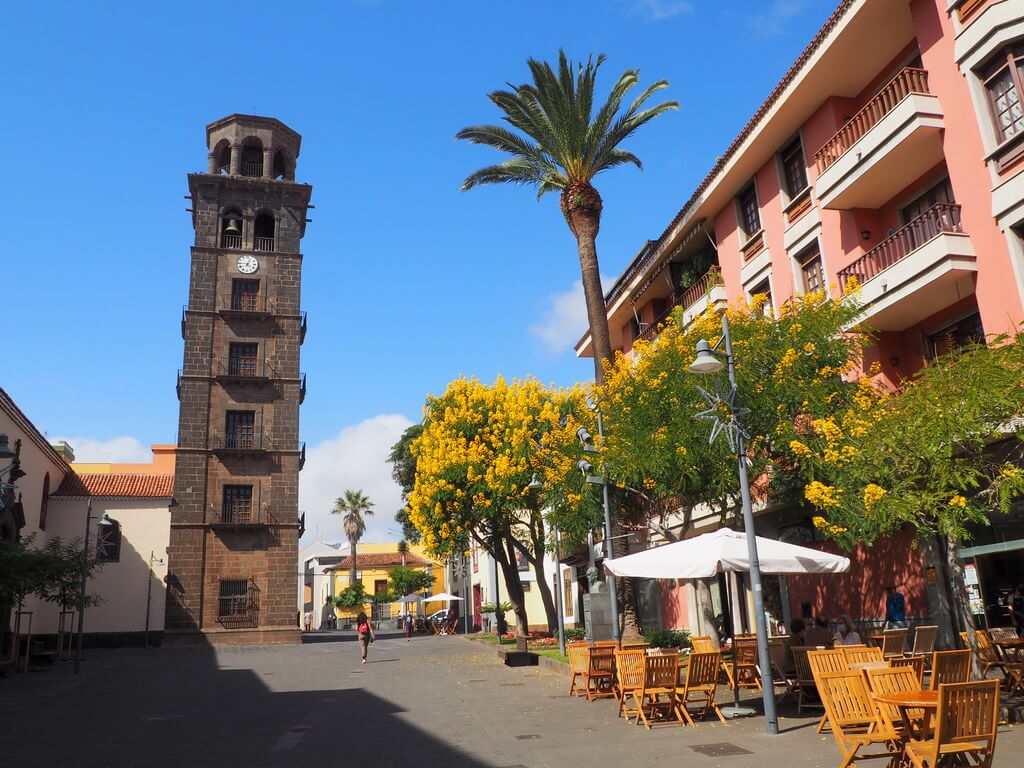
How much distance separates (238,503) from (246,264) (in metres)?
12.7

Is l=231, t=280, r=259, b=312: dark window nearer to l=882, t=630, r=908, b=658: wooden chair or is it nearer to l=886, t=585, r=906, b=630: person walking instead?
l=886, t=585, r=906, b=630: person walking

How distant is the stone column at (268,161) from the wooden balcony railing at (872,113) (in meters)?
33.1

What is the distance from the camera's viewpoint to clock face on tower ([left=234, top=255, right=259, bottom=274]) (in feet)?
141

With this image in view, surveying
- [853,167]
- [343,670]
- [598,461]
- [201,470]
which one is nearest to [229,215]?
[201,470]

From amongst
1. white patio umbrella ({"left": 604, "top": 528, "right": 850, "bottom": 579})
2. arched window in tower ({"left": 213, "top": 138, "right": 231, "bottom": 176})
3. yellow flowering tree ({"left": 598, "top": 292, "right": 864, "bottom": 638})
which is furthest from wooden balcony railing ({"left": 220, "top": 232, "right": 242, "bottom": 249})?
white patio umbrella ({"left": 604, "top": 528, "right": 850, "bottom": 579})

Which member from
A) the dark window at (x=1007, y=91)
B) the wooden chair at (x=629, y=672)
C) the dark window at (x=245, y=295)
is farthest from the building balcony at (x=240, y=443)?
the dark window at (x=1007, y=91)

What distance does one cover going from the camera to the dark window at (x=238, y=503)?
40.4 metres

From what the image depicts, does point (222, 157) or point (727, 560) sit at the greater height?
point (222, 157)

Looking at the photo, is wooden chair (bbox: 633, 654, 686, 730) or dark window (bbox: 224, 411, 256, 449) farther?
dark window (bbox: 224, 411, 256, 449)

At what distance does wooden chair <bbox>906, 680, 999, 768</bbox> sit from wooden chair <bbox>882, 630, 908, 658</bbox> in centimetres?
640

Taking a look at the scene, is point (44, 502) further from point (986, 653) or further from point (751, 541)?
point (986, 653)

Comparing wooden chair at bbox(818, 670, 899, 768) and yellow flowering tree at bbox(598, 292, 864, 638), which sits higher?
yellow flowering tree at bbox(598, 292, 864, 638)

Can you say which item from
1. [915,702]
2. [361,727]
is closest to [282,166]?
[361,727]

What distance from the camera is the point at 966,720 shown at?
21.4 ft
